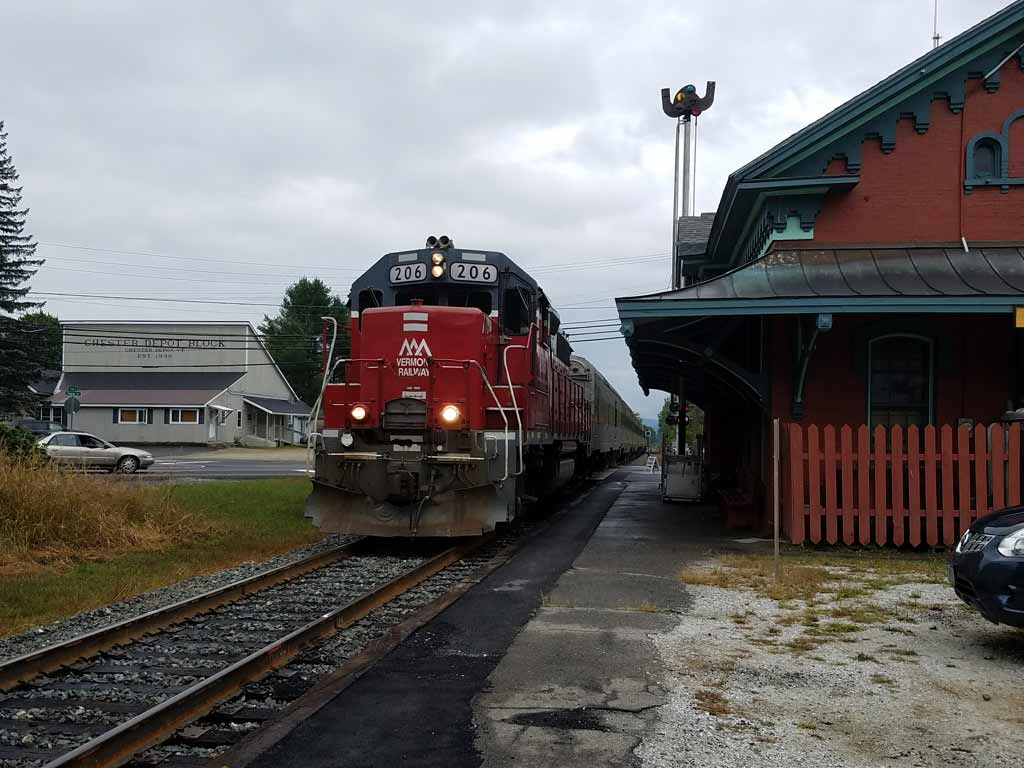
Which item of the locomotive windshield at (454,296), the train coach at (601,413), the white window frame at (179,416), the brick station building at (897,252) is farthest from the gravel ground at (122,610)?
the white window frame at (179,416)

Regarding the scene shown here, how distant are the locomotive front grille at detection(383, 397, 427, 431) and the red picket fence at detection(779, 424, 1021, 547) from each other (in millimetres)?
4783

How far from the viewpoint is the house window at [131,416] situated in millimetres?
51656

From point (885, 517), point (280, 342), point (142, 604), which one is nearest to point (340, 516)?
point (142, 604)

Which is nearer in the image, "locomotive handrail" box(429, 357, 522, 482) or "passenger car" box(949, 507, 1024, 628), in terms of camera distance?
"passenger car" box(949, 507, 1024, 628)

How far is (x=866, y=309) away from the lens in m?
11.5

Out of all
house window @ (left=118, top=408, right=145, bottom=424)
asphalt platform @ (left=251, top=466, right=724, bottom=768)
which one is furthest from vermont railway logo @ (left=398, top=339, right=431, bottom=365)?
house window @ (left=118, top=408, right=145, bottom=424)

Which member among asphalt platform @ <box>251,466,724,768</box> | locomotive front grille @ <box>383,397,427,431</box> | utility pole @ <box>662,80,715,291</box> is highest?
utility pole @ <box>662,80,715,291</box>

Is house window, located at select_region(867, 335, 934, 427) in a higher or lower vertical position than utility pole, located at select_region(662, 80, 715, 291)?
lower

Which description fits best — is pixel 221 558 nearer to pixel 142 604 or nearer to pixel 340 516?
pixel 340 516

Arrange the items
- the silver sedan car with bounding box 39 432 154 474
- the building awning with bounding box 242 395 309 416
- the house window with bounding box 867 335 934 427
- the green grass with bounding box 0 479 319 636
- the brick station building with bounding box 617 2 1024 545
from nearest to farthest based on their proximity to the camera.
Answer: the green grass with bounding box 0 479 319 636
the brick station building with bounding box 617 2 1024 545
the house window with bounding box 867 335 934 427
the silver sedan car with bounding box 39 432 154 474
the building awning with bounding box 242 395 309 416

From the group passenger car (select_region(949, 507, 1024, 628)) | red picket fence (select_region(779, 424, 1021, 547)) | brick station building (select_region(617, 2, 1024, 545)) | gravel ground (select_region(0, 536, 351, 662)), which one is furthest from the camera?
brick station building (select_region(617, 2, 1024, 545))

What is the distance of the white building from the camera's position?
51500mm

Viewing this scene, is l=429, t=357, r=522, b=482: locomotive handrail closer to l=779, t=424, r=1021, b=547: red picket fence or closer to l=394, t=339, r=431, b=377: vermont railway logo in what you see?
l=394, t=339, r=431, b=377: vermont railway logo

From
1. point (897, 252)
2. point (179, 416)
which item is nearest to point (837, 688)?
point (897, 252)
